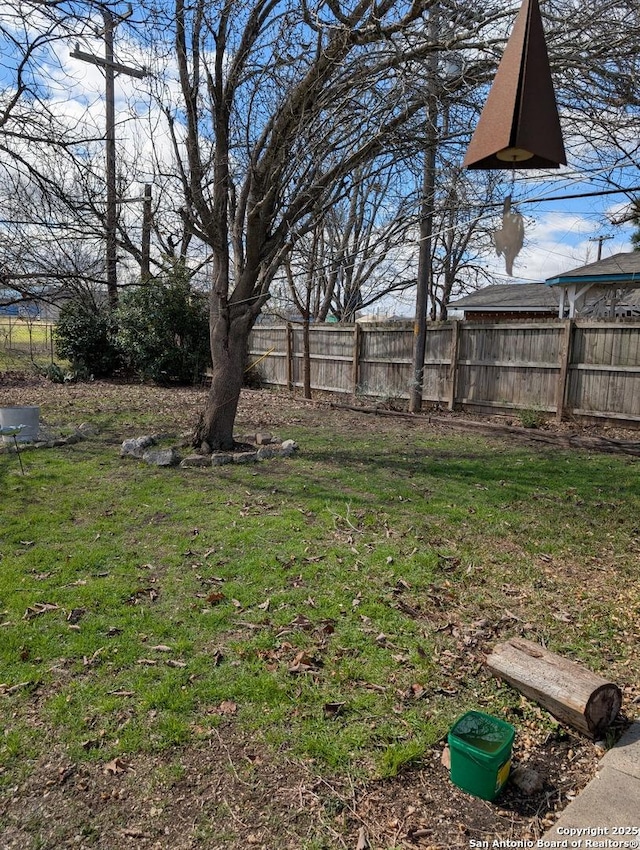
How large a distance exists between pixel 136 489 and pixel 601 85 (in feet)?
18.6

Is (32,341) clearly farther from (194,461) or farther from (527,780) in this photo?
(527,780)

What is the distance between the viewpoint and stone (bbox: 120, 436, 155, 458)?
6941 mm

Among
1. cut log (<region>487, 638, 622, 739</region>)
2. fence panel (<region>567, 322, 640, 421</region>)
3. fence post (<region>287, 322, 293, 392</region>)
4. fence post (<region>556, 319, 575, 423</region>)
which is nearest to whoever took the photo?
cut log (<region>487, 638, 622, 739</region>)

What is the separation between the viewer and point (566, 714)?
8.07 ft

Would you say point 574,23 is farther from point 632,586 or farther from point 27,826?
point 27,826

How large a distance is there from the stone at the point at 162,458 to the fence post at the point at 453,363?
19.5ft

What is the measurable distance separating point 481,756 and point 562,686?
693 millimetres

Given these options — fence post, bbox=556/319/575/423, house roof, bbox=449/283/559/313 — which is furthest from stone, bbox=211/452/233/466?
house roof, bbox=449/283/559/313

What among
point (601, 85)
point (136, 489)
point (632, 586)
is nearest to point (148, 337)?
point (136, 489)

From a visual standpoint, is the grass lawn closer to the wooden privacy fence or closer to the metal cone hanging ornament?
the metal cone hanging ornament

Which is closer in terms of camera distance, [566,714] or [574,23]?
[566,714]

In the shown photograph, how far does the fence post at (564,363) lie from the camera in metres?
9.18

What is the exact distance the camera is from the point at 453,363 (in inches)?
421

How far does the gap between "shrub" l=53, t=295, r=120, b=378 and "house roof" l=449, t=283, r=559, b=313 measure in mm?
13410
